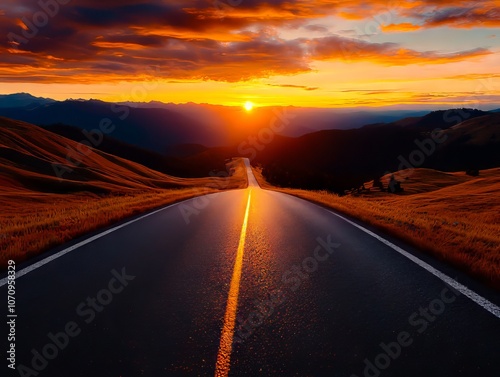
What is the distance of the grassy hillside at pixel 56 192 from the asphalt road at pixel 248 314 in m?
2.34

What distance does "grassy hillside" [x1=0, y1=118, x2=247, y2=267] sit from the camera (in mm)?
10289

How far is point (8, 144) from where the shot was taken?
56.2 m

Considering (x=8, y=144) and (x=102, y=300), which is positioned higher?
(x=8, y=144)

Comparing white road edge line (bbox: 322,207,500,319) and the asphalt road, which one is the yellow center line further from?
white road edge line (bbox: 322,207,500,319)

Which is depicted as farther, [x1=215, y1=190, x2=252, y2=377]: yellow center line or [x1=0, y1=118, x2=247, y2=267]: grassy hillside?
[x1=0, y1=118, x2=247, y2=267]: grassy hillside

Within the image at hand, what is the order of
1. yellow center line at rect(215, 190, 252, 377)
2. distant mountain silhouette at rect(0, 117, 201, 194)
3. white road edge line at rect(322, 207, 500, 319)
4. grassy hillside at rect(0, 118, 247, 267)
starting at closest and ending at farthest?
yellow center line at rect(215, 190, 252, 377) → white road edge line at rect(322, 207, 500, 319) → grassy hillside at rect(0, 118, 247, 267) → distant mountain silhouette at rect(0, 117, 201, 194)

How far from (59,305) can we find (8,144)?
60833mm

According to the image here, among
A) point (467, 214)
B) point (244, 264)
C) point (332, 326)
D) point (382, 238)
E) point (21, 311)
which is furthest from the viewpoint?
point (467, 214)

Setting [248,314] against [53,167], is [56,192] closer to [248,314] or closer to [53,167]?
[53,167]

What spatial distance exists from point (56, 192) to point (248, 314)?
40.2 metres

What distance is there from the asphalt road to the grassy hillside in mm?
2336

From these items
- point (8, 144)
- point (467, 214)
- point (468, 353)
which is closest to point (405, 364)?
point (468, 353)

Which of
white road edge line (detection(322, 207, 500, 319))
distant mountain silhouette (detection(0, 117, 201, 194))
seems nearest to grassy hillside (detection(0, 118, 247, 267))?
distant mountain silhouette (detection(0, 117, 201, 194))

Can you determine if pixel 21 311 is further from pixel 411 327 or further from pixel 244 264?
pixel 411 327
